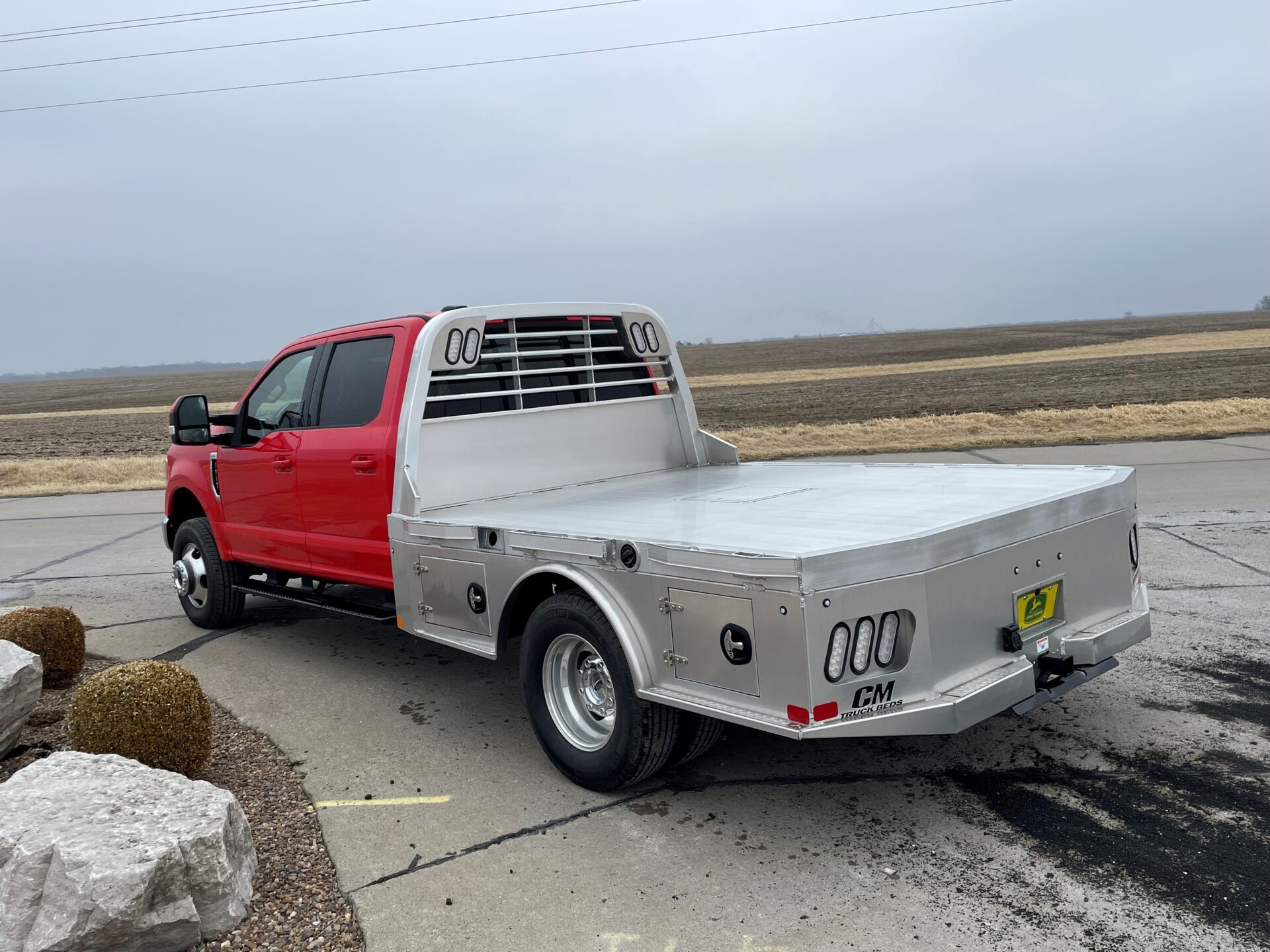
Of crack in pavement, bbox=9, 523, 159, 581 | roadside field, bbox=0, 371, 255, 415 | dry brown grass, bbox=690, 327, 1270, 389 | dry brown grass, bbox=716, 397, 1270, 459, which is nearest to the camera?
crack in pavement, bbox=9, 523, 159, 581

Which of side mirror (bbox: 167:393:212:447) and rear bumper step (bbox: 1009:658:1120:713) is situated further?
side mirror (bbox: 167:393:212:447)

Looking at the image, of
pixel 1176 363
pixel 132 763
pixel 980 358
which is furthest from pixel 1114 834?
pixel 980 358

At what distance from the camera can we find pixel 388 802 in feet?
14.0

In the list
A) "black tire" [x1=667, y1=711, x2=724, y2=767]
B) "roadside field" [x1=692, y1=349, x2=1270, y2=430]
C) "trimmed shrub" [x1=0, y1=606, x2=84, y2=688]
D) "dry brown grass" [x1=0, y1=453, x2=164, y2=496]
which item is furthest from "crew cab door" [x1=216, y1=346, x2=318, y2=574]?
"roadside field" [x1=692, y1=349, x2=1270, y2=430]

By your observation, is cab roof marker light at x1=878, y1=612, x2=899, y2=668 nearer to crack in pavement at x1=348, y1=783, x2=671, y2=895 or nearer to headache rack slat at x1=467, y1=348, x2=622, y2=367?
crack in pavement at x1=348, y1=783, x2=671, y2=895

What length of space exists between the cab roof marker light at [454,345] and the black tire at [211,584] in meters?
2.92

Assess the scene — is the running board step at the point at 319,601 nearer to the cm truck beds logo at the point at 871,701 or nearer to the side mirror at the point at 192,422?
the side mirror at the point at 192,422

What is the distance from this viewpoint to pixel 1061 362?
4519 cm

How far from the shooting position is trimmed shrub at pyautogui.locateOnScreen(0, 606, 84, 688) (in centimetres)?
584

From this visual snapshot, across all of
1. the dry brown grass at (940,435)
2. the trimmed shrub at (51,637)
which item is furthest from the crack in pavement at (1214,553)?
the trimmed shrub at (51,637)

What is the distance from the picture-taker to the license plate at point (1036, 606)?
12.5 feet

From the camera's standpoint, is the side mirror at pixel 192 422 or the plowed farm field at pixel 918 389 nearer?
the side mirror at pixel 192 422

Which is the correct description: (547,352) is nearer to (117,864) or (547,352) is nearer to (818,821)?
(818,821)

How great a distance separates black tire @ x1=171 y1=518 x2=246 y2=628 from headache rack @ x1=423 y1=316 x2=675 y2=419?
2.79 m
